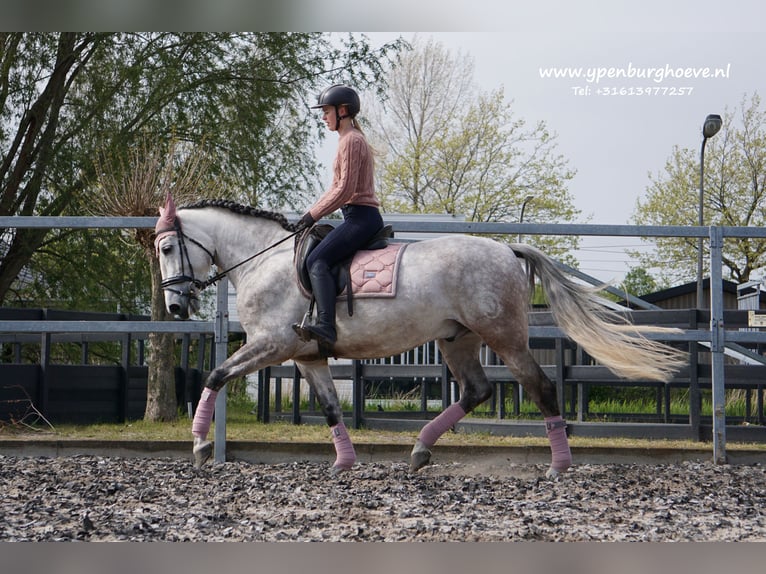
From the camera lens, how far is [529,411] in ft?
37.2

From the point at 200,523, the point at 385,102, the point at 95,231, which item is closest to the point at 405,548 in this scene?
the point at 200,523

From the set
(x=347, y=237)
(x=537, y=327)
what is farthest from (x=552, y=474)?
(x=347, y=237)

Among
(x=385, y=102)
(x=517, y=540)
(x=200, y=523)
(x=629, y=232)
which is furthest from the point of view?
(x=385, y=102)

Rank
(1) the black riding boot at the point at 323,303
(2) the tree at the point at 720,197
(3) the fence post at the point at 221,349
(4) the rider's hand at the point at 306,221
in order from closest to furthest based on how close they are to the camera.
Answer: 1. (1) the black riding boot at the point at 323,303
2. (4) the rider's hand at the point at 306,221
3. (3) the fence post at the point at 221,349
4. (2) the tree at the point at 720,197

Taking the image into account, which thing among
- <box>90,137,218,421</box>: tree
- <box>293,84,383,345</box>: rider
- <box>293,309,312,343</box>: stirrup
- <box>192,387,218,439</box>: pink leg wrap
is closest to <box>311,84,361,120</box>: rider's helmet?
<box>293,84,383,345</box>: rider

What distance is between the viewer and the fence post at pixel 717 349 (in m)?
6.49

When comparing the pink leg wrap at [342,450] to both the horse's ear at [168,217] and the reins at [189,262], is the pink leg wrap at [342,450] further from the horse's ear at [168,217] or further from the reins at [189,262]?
the horse's ear at [168,217]

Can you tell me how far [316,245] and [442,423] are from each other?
4.81 feet

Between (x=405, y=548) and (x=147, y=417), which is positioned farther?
(x=147, y=417)

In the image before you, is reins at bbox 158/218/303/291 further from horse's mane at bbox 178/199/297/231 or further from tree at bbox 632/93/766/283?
tree at bbox 632/93/766/283

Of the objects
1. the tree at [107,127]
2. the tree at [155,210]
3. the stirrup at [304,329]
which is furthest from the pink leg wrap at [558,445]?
the tree at [107,127]

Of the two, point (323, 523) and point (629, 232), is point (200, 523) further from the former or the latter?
point (629, 232)

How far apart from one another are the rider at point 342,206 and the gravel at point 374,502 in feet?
3.75
